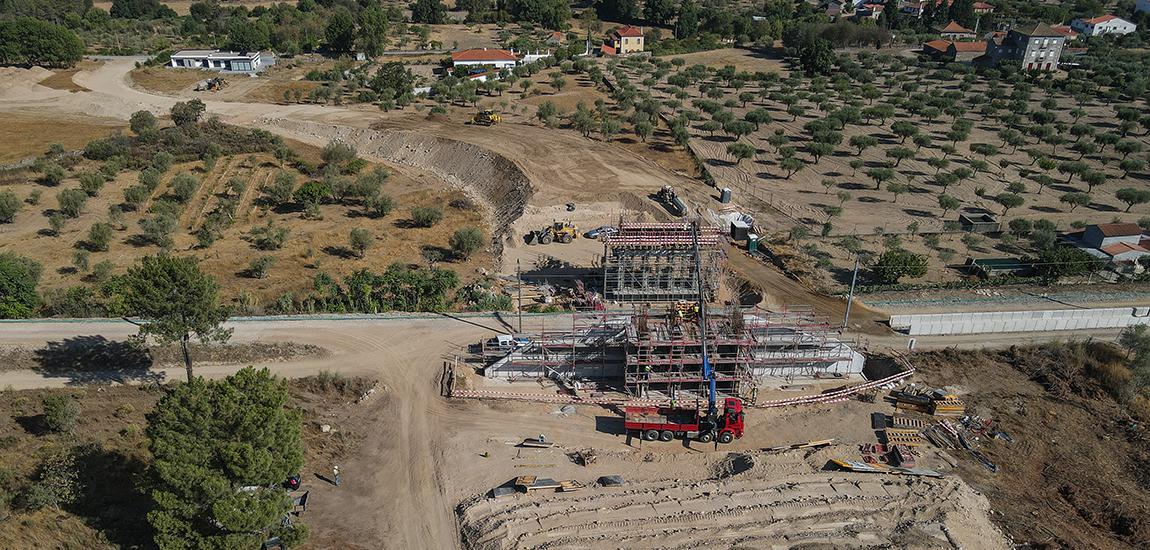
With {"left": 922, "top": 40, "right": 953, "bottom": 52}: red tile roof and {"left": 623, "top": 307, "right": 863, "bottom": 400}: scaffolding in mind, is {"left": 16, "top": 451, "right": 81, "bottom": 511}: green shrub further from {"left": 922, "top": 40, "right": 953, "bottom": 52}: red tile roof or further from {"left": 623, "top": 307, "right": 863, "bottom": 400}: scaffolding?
{"left": 922, "top": 40, "right": 953, "bottom": 52}: red tile roof

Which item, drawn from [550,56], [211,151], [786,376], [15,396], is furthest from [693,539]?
→ [550,56]

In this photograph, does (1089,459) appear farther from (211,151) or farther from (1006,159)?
(211,151)

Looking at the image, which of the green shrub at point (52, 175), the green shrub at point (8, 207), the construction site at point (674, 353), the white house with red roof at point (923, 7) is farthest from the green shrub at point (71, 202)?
the white house with red roof at point (923, 7)

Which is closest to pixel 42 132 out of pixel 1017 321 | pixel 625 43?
pixel 625 43

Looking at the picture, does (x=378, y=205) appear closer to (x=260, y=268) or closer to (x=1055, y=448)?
(x=260, y=268)

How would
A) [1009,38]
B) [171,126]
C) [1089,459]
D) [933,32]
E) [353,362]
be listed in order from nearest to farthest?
[1089,459] < [353,362] < [171,126] < [1009,38] < [933,32]
